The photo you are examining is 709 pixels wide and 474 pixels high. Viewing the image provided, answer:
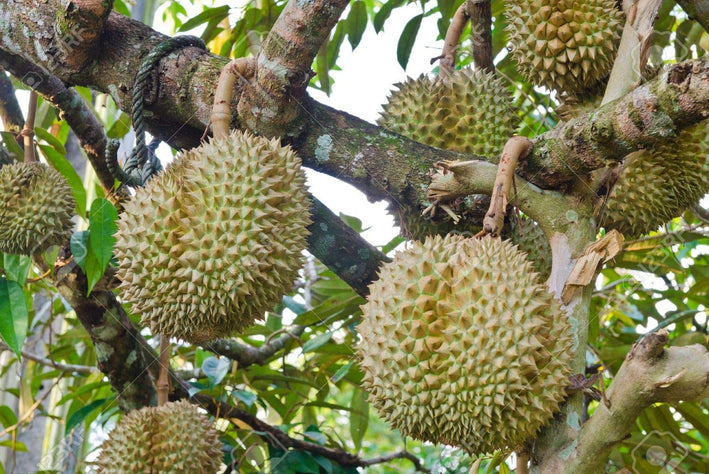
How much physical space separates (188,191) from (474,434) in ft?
2.21

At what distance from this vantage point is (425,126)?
1.65m

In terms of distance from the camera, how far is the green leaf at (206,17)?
236 centimetres

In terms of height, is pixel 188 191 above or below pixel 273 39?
below

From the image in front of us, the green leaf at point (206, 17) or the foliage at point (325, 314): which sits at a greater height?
the green leaf at point (206, 17)

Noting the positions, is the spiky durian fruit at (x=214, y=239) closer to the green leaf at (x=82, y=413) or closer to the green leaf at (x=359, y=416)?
the green leaf at (x=82, y=413)

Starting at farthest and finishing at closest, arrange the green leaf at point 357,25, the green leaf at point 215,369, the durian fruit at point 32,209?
the green leaf at point 357,25, the green leaf at point 215,369, the durian fruit at point 32,209

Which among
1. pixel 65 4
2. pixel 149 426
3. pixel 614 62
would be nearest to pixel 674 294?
pixel 614 62

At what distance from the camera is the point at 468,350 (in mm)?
1034

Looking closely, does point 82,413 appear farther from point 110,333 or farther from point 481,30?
point 481,30

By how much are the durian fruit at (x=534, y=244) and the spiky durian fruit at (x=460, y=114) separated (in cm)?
19

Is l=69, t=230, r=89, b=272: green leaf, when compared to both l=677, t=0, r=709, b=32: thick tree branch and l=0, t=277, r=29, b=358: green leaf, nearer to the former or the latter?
l=0, t=277, r=29, b=358: green leaf

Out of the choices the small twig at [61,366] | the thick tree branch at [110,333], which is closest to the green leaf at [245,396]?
the thick tree branch at [110,333]

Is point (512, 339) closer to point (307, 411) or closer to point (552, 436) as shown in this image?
point (552, 436)

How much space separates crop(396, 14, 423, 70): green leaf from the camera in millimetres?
2199
